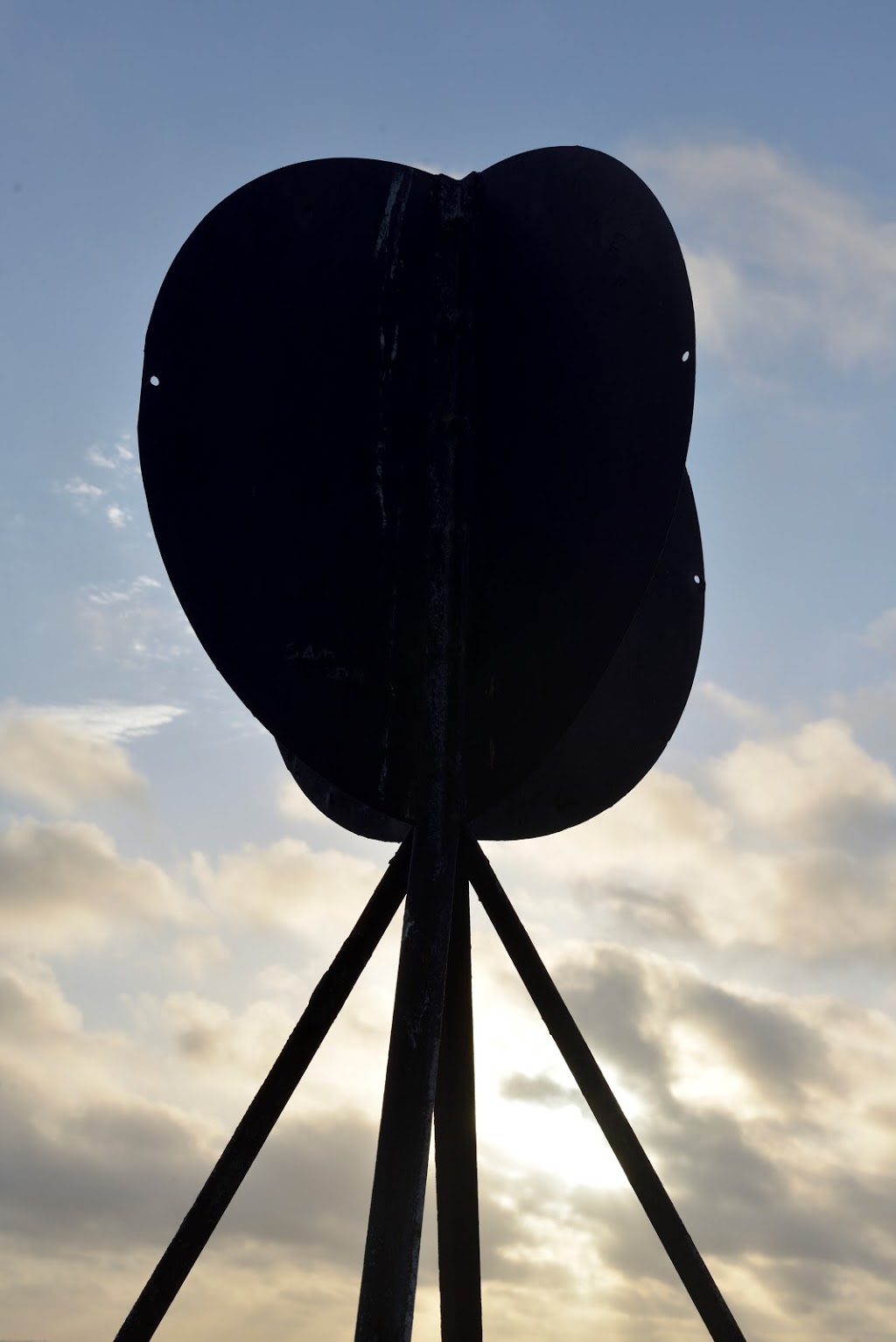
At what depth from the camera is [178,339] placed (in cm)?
543

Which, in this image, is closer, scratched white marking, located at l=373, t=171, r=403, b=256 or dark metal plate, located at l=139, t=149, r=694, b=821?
dark metal plate, located at l=139, t=149, r=694, b=821

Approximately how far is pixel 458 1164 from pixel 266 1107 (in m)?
0.83

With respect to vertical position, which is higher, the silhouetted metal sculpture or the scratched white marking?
the scratched white marking

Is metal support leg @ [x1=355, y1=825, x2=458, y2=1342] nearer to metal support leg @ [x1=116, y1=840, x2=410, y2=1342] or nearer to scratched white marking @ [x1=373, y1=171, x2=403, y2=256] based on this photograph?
metal support leg @ [x1=116, y1=840, x2=410, y2=1342]

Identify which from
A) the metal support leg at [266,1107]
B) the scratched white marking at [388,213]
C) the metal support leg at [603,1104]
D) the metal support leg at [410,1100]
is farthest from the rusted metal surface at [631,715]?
the scratched white marking at [388,213]

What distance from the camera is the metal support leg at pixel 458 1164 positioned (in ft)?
16.9

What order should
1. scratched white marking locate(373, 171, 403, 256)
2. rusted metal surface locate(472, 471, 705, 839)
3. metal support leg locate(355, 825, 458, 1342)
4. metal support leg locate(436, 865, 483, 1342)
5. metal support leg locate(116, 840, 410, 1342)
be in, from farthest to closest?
1. rusted metal surface locate(472, 471, 705, 839)
2. scratched white marking locate(373, 171, 403, 256)
3. metal support leg locate(436, 865, 483, 1342)
4. metal support leg locate(116, 840, 410, 1342)
5. metal support leg locate(355, 825, 458, 1342)

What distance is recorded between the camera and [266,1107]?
483cm

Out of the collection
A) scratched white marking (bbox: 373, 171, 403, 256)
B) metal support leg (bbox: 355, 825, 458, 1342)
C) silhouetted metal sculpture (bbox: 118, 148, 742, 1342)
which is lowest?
metal support leg (bbox: 355, 825, 458, 1342)

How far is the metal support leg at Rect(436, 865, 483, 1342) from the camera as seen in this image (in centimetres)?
516

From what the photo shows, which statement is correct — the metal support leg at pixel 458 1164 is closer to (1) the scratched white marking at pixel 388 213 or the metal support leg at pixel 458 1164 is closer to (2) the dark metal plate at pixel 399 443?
(2) the dark metal plate at pixel 399 443

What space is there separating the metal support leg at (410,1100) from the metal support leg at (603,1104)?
0.27m

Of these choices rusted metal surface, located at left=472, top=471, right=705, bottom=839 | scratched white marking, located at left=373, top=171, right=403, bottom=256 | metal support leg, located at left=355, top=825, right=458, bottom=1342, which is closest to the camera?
metal support leg, located at left=355, top=825, right=458, bottom=1342

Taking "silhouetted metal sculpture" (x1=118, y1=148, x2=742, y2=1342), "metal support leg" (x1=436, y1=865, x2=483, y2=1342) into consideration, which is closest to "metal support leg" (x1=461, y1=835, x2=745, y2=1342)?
"silhouetted metal sculpture" (x1=118, y1=148, x2=742, y2=1342)
